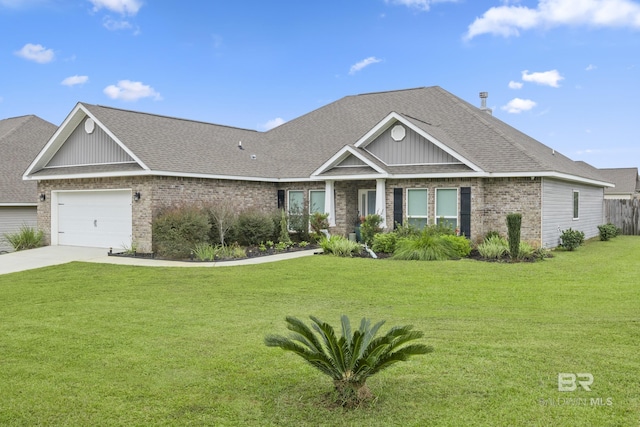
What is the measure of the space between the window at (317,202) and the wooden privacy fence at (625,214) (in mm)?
18527

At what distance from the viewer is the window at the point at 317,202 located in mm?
23516

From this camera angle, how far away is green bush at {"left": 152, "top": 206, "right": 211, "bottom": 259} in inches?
→ 703

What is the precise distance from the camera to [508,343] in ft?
24.3

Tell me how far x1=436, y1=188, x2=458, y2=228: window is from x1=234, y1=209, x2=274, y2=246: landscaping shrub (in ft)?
20.5

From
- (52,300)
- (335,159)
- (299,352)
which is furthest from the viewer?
(335,159)

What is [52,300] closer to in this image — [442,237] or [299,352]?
[299,352]

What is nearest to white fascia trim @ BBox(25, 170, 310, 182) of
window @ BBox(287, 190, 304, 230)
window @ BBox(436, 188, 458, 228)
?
window @ BBox(287, 190, 304, 230)

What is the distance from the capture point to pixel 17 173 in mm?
26438

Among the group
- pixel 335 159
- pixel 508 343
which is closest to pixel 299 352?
pixel 508 343

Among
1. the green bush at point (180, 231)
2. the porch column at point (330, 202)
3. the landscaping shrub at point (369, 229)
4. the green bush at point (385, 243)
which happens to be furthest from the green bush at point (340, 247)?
the green bush at point (180, 231)

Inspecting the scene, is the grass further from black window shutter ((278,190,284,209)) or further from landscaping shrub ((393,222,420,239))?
black window shutter ((278,190,284,209))

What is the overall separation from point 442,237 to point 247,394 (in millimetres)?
12744

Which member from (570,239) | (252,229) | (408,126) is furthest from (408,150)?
(570,239)

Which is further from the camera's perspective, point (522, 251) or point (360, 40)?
point (360, 40)
